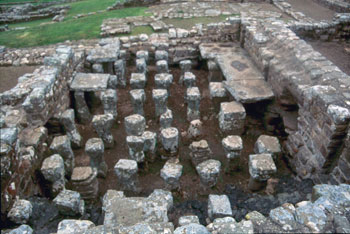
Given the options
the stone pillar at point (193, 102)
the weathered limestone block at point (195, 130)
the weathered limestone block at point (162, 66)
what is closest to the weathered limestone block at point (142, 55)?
the weathered limestone block at point (162, 66)

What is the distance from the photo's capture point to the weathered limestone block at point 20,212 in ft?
13.0

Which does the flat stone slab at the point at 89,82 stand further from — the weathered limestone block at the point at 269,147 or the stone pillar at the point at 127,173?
the weathered limestone block at the point at 269,147

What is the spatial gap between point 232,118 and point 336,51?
4795mm

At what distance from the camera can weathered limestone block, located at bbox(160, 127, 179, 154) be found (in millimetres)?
5532

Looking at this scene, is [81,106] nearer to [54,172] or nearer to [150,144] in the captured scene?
[150,144]

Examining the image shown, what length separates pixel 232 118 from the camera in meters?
6.18

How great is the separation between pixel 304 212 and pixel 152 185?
10.4 feet

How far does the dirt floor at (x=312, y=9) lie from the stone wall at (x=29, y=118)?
398 inches

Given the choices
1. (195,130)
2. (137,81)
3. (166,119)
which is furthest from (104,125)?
(195,130)

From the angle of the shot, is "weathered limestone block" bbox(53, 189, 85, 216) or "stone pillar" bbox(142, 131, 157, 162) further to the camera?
"stone pillar" bbox(142, 131, 157, 162)

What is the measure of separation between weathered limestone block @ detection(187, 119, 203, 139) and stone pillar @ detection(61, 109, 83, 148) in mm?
2519

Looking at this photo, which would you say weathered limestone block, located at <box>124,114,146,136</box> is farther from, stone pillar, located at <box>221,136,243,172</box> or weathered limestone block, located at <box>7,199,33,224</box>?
weathered limestone block, located at <box>7,199,33,224</box>

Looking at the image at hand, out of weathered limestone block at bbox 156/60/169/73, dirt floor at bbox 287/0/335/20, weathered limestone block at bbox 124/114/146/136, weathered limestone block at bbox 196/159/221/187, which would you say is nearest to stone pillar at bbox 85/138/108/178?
weathered limestone block at bbox 124/114/146/136

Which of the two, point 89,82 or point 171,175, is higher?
point 89,82
